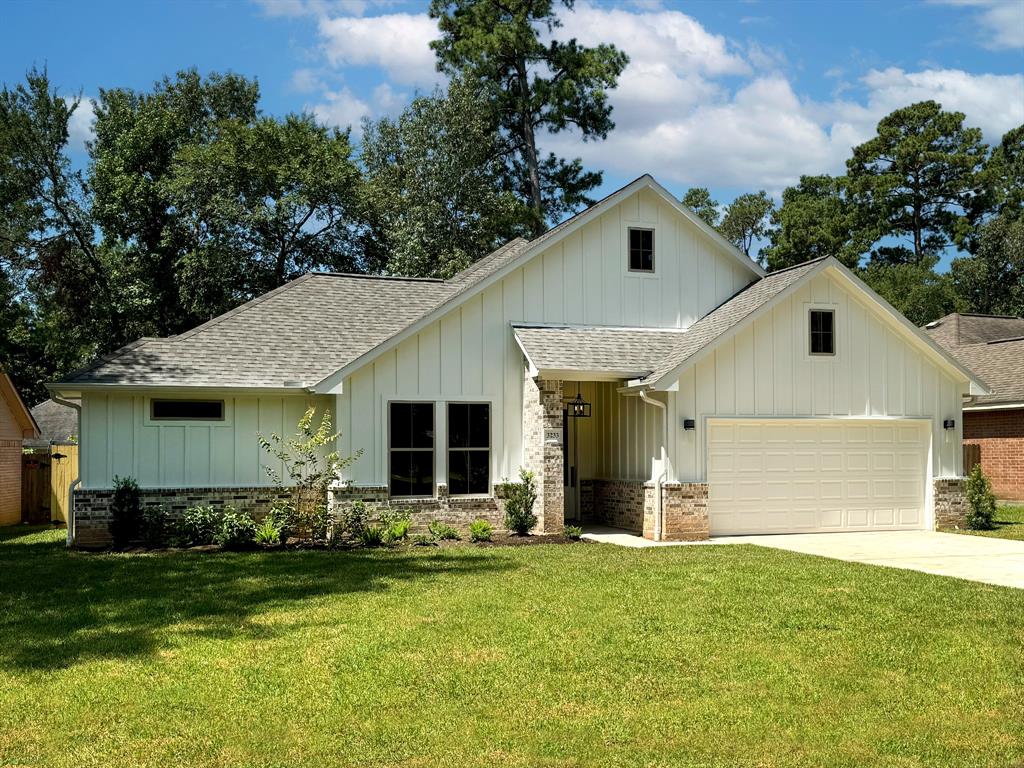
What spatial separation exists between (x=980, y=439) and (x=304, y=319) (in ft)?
62.1

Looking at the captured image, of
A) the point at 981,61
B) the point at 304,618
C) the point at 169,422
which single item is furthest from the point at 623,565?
the point at 981,61

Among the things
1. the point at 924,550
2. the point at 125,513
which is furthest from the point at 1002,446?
the point at 125,513

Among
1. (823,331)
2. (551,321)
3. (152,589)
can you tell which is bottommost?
(152,589)

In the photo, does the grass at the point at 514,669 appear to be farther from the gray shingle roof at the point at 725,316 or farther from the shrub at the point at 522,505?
the gray shingle roof at the point at 725,316

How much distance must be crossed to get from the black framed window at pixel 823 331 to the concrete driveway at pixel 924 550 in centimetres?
341

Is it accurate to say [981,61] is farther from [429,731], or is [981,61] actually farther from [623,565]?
[429,731]

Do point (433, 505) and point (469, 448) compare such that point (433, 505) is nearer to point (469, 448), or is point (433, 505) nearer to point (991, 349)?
point (469, 448)

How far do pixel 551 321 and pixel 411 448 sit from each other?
3.69 m

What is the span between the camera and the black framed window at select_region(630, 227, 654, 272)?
19.4m

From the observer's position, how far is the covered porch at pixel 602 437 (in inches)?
671

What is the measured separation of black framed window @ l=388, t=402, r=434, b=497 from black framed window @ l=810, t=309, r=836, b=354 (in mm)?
7101

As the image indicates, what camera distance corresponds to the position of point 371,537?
16.1 metres

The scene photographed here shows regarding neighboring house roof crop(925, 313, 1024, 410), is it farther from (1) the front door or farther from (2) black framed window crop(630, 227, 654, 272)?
(1) the front door

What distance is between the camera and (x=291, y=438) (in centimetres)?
1762
